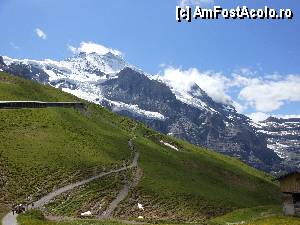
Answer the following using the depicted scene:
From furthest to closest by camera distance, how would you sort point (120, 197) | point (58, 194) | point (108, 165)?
point (108, 165) → point (120, 197) → point (58, 194)

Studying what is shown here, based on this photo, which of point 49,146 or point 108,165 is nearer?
point 49,146

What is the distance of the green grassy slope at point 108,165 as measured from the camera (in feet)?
305

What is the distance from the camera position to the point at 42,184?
92500 mm

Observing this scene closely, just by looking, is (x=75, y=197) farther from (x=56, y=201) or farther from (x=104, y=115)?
(x=104, y=115)

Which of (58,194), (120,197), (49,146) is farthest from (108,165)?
(58,194)

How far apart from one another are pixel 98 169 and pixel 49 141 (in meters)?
15.7

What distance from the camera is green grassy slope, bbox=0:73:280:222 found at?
9288 centimetres

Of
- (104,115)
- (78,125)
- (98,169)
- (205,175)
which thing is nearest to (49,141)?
(98,169)

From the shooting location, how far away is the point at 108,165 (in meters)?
113

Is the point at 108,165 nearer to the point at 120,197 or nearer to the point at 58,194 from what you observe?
the point at 120,197

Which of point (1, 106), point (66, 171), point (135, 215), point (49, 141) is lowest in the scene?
point (135, 215)

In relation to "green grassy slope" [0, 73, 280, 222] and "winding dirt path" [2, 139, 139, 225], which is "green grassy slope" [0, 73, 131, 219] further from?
"winding dirt path" [2, 139, 139, 225]

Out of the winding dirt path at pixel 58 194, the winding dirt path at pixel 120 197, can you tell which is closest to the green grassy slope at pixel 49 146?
the winding dirt path at pixel 58 194

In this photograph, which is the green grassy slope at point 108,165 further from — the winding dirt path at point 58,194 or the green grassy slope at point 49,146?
the winding dirt path at point 58,194
